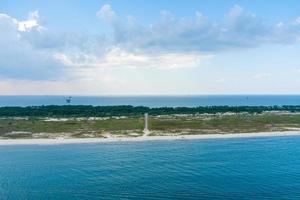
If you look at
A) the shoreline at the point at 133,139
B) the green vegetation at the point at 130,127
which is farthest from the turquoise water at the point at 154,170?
the green vegetation at the point at 130,127

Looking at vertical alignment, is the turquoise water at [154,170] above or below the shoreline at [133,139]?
below

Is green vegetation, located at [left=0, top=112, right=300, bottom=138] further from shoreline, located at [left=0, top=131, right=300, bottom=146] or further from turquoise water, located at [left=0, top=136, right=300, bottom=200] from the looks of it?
turquoise water, located at [left=0, top=136, right=300, bottom=200]

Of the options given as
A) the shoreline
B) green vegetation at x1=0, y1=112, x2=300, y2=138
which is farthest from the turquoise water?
green vegetation at x1=0, y1=112, x2=300, y2=138

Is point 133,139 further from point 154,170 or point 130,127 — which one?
point 154,170

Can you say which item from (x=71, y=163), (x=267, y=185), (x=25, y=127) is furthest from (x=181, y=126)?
(x=267, y=185)

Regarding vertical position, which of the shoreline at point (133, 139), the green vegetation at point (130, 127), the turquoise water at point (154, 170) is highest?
the green vegetation at point (130, 127)

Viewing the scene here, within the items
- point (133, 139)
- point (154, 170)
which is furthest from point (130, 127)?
point (154, 170)

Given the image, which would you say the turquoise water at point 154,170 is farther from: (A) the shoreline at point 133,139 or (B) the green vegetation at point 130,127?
(B) the green vegetation at point 130,127

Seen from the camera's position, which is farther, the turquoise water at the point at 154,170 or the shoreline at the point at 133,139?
the shoreline at the point at 133,139
